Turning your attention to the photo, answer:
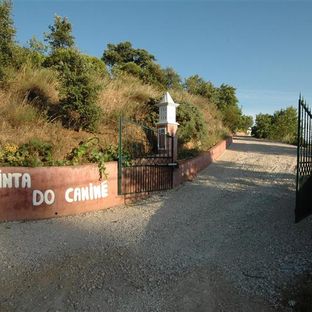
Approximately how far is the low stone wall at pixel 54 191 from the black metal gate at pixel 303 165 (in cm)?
410

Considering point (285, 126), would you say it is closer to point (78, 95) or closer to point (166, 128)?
point (166, 128)

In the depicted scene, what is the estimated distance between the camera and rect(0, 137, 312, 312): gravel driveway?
3.96 metres

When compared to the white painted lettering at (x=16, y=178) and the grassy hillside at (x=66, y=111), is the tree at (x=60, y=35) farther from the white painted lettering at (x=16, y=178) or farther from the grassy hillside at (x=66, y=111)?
the white painted lettering at (x=16, y=178)

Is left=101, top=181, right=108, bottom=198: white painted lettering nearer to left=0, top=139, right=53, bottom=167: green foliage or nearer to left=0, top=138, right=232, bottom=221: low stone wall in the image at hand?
left=0, top=138, right=232, bottom=221: low stone wall

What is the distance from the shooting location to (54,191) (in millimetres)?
7199

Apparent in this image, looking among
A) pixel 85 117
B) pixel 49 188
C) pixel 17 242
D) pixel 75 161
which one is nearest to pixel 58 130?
pixel 85 117

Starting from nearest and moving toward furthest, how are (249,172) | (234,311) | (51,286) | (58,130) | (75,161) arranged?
(234,311), (51,286), (75,161), (58,130), (249,172)

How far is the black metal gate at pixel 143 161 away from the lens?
8523 mm

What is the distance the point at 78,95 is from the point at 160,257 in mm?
6029

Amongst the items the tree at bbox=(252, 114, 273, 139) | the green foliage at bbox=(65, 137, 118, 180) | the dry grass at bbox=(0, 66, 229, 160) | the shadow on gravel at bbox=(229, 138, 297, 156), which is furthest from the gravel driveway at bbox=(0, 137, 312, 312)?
the tree at bbox=(252, 114, 273, 139)

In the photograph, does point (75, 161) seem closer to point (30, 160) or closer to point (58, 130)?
point (30, 160)

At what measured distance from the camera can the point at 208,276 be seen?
4.47m

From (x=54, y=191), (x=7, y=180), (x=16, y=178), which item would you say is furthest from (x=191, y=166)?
(x=7, y=180)

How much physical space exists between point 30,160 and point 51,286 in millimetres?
3606
